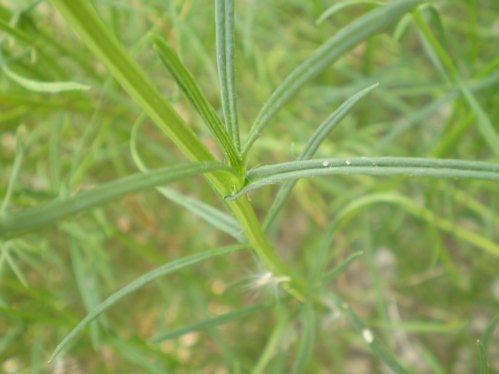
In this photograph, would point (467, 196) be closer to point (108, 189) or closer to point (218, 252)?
point (218, 252)

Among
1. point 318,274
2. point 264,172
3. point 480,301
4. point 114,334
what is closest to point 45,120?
point 114,334

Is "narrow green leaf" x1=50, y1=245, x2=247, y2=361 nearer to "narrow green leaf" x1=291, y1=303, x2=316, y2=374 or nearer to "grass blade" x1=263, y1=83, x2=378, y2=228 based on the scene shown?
"grass blade" x1=263, y1=83, x2=378, y2=228

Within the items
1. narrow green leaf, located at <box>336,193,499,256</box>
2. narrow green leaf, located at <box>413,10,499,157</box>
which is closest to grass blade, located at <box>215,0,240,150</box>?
narrow green leaf, located at <box>413,10,499,157</box>

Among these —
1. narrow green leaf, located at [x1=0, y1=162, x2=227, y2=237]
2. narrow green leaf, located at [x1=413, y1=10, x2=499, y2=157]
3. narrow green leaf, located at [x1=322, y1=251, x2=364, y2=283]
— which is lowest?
narrow green leaf, located at [x1=322, y1=251, x2=364, y2=283]

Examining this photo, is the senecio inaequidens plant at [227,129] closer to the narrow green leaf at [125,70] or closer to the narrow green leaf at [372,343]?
the narrow green leaf at [125,70]

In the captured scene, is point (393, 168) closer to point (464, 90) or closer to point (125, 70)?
point (125, 70)

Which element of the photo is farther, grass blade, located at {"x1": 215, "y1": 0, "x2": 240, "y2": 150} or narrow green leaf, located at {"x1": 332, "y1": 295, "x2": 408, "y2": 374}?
narrow green leaf, located at {"x1": 332, "y1": 295, "x2": 408, "y2": 374}
